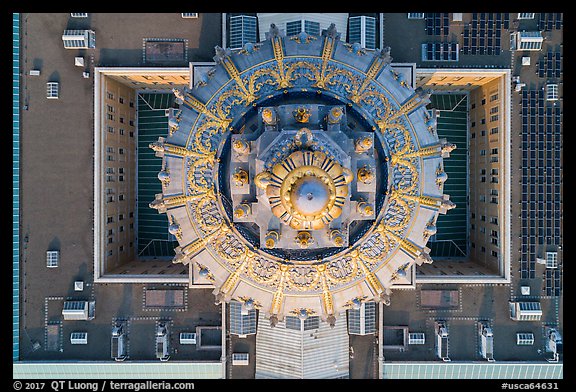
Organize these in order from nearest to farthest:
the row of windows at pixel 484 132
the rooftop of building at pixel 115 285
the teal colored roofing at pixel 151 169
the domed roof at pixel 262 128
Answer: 1. the domed roof at pixel 262 128
2. the rooftop of building at pixel 115 285
3. the row of windows at pixel 484 132
4. the teal colored roofing at pixel 151 169

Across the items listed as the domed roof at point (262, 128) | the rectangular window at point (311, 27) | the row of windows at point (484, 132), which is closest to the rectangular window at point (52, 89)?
the domed roof at point (262, 128)

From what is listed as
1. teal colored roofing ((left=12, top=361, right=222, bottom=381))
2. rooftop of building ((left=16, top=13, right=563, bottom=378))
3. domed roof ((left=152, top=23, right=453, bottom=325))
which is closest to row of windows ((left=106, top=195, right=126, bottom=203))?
rooftop of building ((left=16, top=13, right=563, bottom=378))

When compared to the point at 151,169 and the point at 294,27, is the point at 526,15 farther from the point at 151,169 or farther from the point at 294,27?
the point at 151,169

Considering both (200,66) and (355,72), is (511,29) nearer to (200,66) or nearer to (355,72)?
(355,72)

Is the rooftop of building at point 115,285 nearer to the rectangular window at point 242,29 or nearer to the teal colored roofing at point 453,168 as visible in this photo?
the rectangular window at point 242,29

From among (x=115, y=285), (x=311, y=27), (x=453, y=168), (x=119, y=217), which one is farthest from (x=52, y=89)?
(x=453, y=168)

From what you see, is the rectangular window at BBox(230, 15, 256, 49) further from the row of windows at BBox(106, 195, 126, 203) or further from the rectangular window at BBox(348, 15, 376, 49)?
the row of windows at BBox(106, 195, 126, 203)
